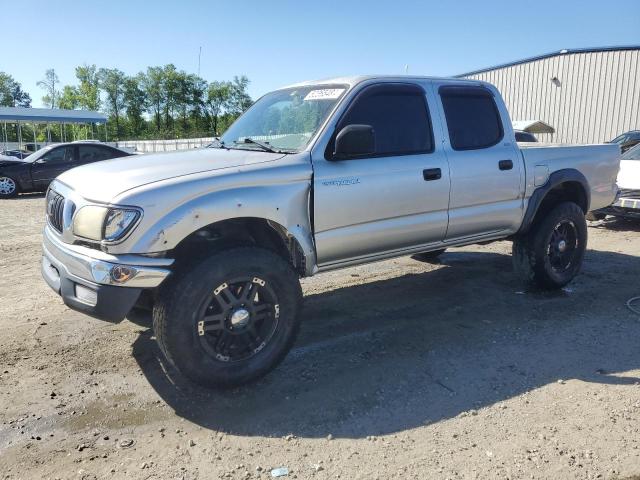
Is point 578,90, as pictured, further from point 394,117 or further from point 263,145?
point 263,145

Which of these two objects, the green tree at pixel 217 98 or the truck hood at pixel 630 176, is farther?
the green tree at pixel 217 98

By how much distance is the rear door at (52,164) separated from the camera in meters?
14.5

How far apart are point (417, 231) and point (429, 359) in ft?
3.52

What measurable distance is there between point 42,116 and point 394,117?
4094 centimetres

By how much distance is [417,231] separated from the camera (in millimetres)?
4445

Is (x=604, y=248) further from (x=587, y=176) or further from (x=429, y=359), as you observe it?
(x=429, y=359)

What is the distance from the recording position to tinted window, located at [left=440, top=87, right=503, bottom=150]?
4750mm

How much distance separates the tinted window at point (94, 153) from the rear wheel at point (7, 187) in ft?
6.05

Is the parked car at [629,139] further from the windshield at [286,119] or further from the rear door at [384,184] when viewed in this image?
the windshield at [286,119]

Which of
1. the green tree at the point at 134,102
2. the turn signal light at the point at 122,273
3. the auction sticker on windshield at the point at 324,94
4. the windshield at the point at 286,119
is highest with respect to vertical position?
the green tree at the point at 134,102

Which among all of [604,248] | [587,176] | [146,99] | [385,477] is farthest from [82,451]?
[146,99]

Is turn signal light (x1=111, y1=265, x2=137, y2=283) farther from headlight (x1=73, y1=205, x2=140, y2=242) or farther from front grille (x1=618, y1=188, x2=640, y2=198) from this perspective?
front grille (x1=618, y1=188, x2=640, y2=198)

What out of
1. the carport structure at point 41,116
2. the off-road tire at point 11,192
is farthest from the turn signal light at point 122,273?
the carport structure at point 41,116

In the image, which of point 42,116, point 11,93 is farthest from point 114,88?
point 42,116
